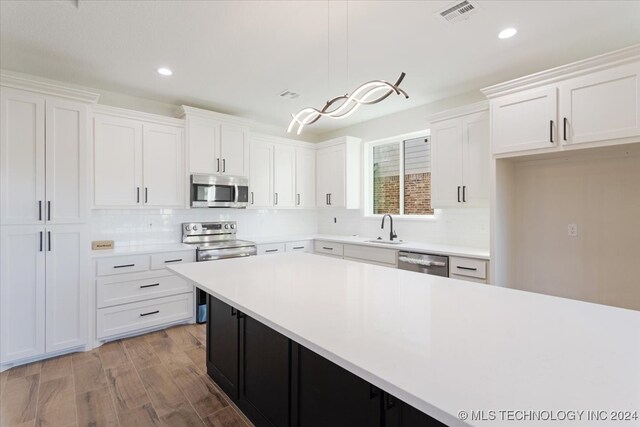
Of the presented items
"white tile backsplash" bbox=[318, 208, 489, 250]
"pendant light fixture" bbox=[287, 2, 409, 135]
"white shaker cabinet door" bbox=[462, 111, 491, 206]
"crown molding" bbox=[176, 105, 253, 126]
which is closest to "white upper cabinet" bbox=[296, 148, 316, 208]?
"white tile backsplash" bbox=[318, 208, 489, 250]

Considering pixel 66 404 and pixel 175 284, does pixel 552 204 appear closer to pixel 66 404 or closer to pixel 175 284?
pixel 175 284

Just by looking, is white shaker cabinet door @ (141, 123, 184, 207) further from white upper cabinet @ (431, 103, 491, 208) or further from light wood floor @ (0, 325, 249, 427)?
white upper cabinet @ (431, 103, 491, 208)

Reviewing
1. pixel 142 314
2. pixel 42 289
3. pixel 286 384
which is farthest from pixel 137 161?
pixel 286 384

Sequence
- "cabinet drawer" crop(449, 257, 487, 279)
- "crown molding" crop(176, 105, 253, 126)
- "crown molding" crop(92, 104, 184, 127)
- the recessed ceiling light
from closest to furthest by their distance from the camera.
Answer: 1. the recessed ceiling light
2. "cabinet drawer" crop(449, 257, 487, 279)
3. "crown molding" crop(92, 104, 184, 127)
4. "crown molding" crop(176, 105, 253, 126)

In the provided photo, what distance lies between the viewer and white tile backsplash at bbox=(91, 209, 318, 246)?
3.75 metres

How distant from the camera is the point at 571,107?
258cm

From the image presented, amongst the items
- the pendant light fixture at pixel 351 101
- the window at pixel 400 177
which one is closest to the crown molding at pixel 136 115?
the pendant light fixture at pixel 351 101

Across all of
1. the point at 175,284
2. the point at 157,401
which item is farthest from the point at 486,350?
the point at 175,284

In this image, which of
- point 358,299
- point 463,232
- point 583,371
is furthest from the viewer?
point 463,232

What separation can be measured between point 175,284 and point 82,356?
1017mm

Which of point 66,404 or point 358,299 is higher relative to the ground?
point 358,299

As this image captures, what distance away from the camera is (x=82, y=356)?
9.84 ft

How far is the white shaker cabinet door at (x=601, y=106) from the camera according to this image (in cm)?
231

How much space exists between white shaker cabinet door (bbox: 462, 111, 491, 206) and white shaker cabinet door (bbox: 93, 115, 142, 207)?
144 inches
